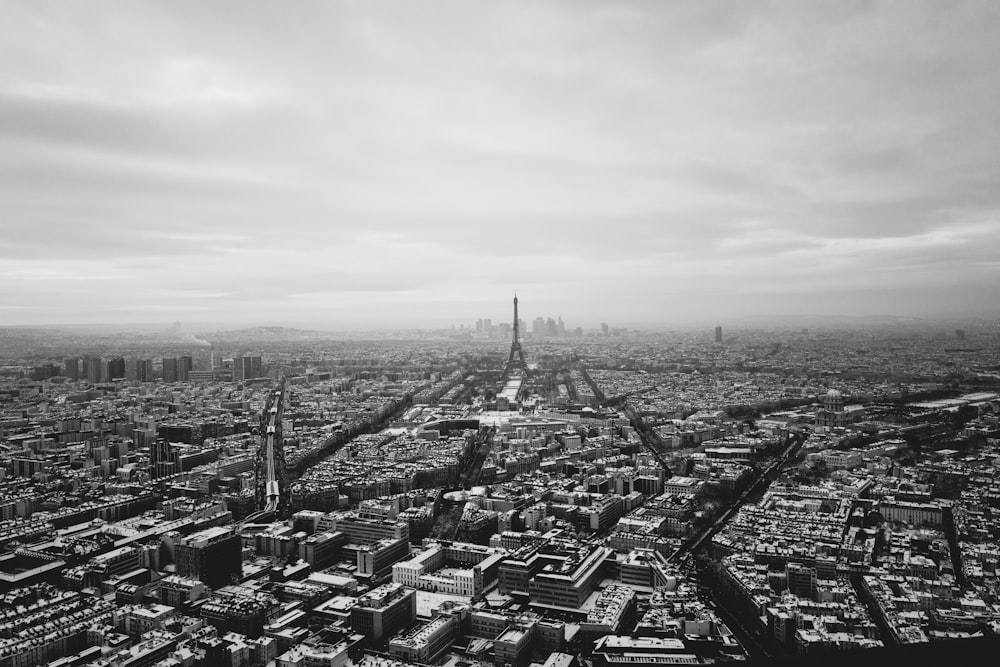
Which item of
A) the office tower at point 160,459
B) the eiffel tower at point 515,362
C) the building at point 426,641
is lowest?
the building at point 426,641

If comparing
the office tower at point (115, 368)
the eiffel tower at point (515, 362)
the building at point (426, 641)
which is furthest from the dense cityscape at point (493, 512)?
the eiffel tower at point (515, 362)

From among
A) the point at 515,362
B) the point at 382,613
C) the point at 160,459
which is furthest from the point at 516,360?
the point at 382,613

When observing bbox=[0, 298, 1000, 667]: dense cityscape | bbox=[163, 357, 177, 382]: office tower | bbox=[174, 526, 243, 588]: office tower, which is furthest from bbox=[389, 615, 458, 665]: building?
bbox=[163, 357, 177, 382]: office tower

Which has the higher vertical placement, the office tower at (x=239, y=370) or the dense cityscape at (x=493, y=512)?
the office tower at (x=239, y=370)

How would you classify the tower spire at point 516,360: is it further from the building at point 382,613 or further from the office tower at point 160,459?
the building at point 382,613

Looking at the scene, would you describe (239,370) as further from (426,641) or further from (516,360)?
(426,641)
